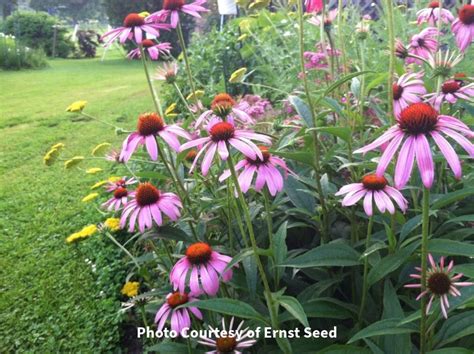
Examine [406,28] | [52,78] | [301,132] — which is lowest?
[52,78]

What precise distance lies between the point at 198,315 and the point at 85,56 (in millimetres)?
12131

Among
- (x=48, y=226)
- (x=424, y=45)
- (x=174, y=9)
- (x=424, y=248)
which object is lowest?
(x=48, y=226)

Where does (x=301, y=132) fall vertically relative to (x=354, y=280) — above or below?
above

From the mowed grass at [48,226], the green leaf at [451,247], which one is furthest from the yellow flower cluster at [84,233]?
the green leaf at [451,247]

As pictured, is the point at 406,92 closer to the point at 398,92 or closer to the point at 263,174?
the point at 398,92

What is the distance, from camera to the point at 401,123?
2.04ft

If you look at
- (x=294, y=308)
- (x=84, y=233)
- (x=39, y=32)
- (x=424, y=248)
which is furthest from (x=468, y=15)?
(x=39, y=32)

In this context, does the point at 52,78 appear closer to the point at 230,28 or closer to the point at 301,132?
the point at 230,28

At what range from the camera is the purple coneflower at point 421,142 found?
58 centimetres

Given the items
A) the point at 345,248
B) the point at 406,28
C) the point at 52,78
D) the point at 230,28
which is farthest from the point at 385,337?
the point at 52,78

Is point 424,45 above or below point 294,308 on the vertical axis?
above

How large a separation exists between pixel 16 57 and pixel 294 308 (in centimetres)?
904

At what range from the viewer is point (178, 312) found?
93cm

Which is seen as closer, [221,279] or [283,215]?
[221,279]
